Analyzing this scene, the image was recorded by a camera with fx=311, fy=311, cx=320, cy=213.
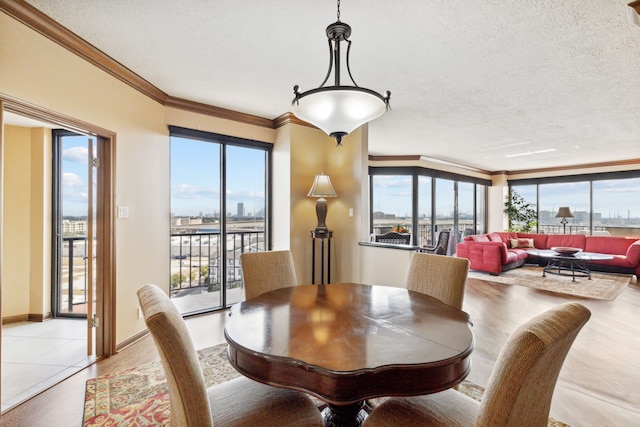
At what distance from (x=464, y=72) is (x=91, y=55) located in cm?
323

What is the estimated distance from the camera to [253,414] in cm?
124

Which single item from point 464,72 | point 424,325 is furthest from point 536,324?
point 464,72

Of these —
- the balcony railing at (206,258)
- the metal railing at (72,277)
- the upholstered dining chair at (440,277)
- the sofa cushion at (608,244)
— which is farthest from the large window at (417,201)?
the metal railing at (72,277)

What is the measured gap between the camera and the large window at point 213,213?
388cm

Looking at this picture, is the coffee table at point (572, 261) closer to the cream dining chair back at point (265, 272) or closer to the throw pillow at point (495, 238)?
the throw pillow at point (495, 238)

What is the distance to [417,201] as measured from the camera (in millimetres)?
7199

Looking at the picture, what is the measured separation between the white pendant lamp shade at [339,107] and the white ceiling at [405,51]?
0.61 m

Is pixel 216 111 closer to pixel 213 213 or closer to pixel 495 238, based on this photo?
pixel 213 213

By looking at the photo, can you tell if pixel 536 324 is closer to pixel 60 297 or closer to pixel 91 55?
pixel 91 55

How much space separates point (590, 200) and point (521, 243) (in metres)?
2.33

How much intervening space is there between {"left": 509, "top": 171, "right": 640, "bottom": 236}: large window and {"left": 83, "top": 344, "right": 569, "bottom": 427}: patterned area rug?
8.55 m

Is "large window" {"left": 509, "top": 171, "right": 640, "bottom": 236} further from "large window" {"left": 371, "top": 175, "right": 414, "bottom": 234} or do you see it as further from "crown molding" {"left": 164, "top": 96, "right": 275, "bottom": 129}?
"crown molding" {"left": 164, "top": 96, "right": 275, "bottom": 129}

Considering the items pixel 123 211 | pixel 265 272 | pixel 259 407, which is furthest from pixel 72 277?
pixel 259 407

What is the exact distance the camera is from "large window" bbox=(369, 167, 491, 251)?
717 centimetres
